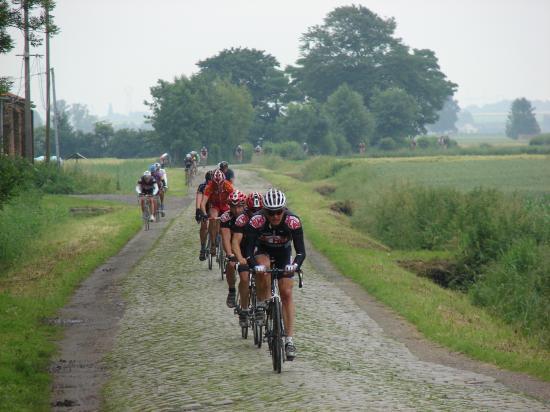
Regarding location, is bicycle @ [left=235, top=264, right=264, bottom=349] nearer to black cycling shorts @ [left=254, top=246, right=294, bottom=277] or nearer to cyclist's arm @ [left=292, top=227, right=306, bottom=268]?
black cycling shorts @ [left=254, top=246, right=294, bottom=277]

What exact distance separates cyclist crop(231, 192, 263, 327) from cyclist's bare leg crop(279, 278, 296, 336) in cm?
119

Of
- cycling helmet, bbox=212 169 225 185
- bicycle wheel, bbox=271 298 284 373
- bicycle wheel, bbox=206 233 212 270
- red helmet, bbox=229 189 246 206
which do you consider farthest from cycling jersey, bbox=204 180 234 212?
bicycle wheel, bbox=271 298 284 373

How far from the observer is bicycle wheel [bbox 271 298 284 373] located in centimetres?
1252

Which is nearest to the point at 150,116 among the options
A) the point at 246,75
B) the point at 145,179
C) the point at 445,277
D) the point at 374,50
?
the point at 246,75

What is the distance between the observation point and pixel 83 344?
1672 centimetres

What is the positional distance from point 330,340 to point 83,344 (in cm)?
390


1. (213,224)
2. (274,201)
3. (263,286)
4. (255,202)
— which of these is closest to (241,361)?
(263,286)

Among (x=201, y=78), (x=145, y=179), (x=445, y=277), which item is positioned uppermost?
(x=201, y=78)

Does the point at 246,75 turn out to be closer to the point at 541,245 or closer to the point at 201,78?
the point at 201,78

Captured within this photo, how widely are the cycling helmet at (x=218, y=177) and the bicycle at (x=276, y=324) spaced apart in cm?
736

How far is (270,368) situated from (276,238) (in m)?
1.59

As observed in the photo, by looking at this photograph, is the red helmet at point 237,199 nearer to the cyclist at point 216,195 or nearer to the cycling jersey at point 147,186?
the cyclist at point 216,195

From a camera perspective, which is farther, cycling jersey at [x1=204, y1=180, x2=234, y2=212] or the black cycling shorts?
cycling jersey at [x1=204, y1=180, x2=234, y2=212]

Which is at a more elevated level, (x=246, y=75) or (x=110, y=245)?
(x=246, y=75)
